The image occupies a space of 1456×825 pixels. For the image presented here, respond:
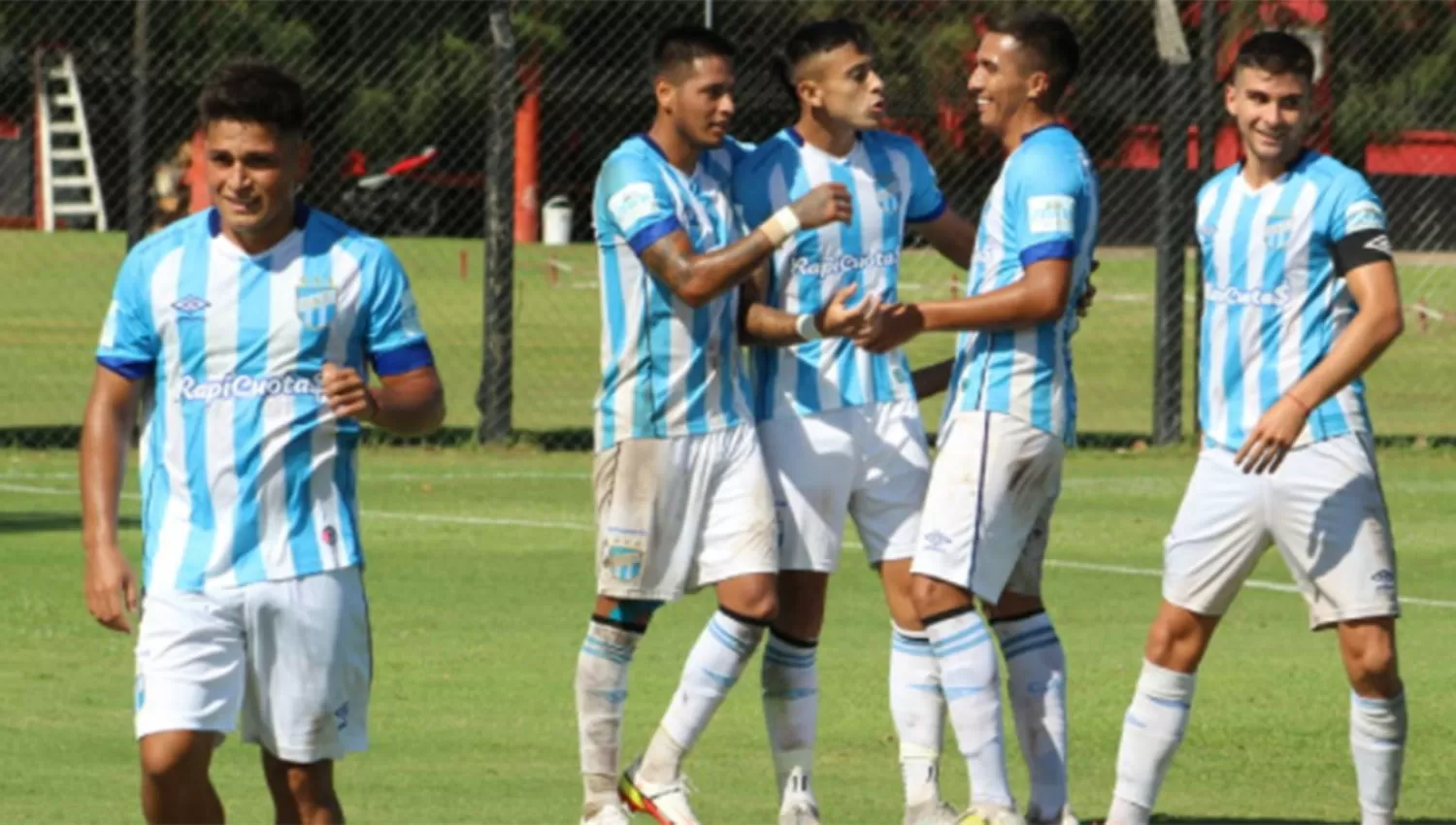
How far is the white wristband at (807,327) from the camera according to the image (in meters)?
7.49

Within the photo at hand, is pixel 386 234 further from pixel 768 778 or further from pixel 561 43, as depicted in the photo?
pixel 768 778

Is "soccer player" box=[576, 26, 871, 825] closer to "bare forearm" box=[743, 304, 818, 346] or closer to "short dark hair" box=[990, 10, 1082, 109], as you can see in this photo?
"bare forearm" box=[743, 304, 818, 346]

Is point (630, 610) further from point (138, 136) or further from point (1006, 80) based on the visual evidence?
point (138, 136)

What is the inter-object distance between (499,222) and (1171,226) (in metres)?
4.46

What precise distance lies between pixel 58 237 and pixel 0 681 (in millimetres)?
21889

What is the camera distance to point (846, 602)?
39.4 ft

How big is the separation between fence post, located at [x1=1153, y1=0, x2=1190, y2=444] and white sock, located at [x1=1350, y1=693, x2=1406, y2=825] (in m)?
12.1

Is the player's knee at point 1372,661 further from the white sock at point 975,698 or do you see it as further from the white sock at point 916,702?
the white sock at point 916,702

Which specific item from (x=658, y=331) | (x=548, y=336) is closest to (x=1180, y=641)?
(x=658, y=331)

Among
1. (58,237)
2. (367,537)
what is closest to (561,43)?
(367,537)

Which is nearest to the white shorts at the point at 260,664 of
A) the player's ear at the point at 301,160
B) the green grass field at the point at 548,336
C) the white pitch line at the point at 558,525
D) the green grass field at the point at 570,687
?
the player's ear at the point at 301,160

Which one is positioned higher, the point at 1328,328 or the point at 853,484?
the point at 1328,328

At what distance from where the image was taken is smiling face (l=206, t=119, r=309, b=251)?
19.4 ft

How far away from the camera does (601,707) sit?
304 inches
